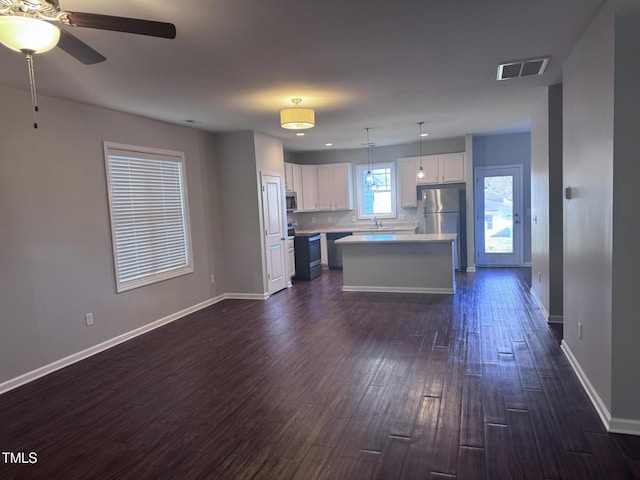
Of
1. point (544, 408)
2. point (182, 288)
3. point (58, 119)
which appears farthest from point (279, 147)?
point (544, 408)

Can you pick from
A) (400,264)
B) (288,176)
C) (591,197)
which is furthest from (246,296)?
(591,197)

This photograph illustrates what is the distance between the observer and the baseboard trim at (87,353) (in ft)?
11.7

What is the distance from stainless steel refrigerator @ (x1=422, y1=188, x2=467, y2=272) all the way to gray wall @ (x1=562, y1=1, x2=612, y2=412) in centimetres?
442

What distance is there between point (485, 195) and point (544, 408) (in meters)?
6.15

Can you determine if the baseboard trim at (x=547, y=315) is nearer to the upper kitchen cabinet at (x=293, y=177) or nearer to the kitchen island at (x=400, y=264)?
the kitchen island at (x=400, y=264)

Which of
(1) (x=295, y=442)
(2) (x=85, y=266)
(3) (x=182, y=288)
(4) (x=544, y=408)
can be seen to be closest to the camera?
(1) (x=295, y=442)

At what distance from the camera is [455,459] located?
229cm

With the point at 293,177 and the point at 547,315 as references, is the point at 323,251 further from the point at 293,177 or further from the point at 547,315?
the point at 547,315

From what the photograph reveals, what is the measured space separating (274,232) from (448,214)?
3.51 m

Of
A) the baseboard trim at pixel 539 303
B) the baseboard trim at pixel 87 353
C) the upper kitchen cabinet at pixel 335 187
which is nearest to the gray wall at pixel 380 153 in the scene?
the upper kitchen cabinet at pixel 335 187

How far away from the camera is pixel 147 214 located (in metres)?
5.13

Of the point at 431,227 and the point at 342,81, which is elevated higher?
the point at 342,81

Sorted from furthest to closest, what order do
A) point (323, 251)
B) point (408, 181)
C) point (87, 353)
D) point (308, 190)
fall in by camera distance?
point (308, 190)
point (323, 251)
point (408, 181)
point (87, 353)

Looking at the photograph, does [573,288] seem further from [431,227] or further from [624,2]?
[431,227]
